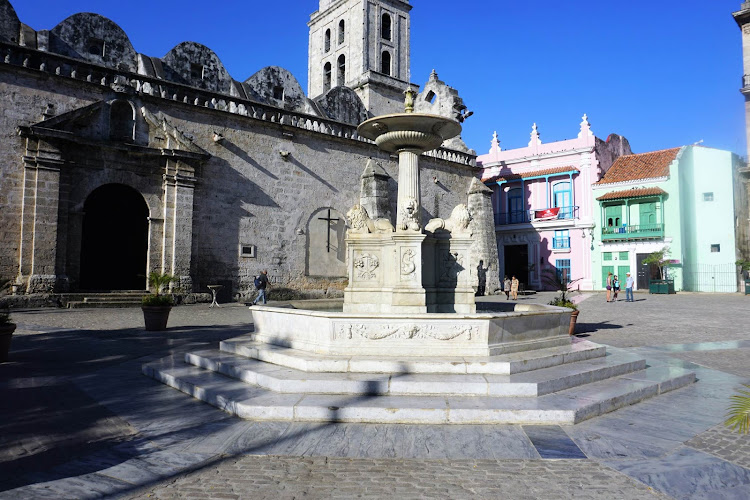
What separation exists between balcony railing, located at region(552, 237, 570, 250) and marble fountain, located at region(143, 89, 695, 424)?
939 inches

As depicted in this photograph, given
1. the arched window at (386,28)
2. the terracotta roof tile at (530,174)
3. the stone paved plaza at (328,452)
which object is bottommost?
the stone paved plaza at (328,452)

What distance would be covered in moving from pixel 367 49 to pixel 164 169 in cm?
2188

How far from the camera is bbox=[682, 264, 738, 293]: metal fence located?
85.5 ft

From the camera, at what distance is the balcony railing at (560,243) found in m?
29.8

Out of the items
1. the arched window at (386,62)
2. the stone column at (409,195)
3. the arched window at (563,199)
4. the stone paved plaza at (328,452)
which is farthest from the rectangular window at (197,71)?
the arched window at (563,199)

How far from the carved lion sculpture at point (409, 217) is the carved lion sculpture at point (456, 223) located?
0.50 metres

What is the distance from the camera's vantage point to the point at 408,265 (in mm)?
7504

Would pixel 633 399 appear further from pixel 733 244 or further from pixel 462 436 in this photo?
pixel 733 244

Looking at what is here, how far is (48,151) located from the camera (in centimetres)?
1373

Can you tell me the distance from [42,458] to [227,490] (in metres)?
1.58

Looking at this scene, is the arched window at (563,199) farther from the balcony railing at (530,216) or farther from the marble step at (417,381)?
the marble step at (417,381)

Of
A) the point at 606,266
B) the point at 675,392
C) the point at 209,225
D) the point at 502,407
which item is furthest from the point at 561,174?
the point at 502,407

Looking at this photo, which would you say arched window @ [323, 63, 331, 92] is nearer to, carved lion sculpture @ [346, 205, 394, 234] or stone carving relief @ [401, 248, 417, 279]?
carved lion sculpture @ [346, 205, 394, 234]

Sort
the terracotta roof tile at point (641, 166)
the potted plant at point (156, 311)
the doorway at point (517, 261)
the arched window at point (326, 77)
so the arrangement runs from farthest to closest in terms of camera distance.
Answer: the arched window at point (326, 77) < the doorway at point (517, 261) < the terracotta roof tile at point (641, 166) < the potted plant at point (156, 311)
